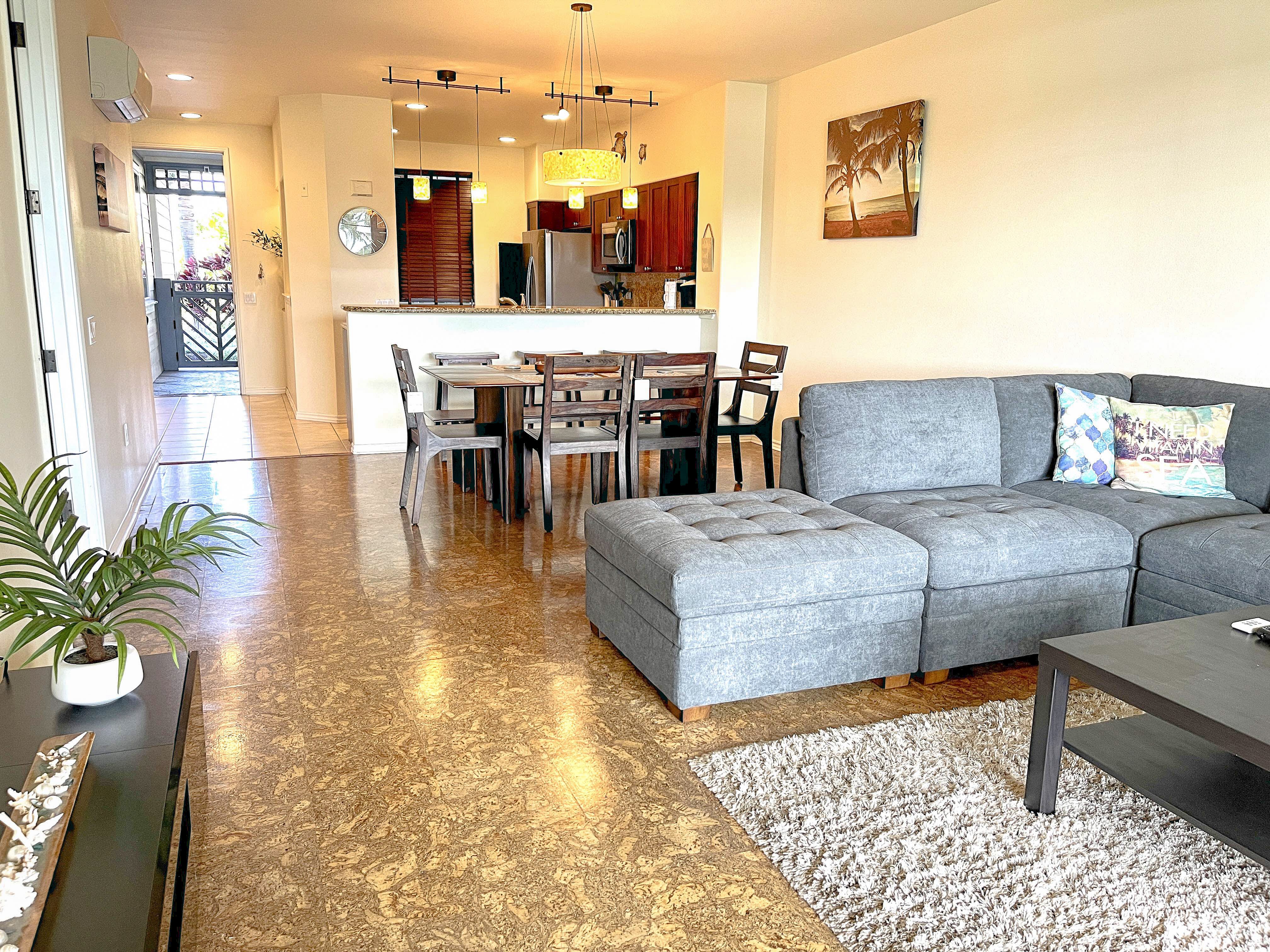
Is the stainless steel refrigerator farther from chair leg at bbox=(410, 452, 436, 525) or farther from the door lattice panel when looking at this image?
chair leg at bbox=(410, 452, 436, 525)

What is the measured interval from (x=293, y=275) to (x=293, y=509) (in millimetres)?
3746

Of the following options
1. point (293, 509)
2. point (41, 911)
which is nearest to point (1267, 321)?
point (41, 911)

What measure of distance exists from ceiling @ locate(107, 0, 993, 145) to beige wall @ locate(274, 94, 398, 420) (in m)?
0.25

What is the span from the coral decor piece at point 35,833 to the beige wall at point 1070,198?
4.16m

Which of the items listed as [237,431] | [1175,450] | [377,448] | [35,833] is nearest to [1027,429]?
[1175,450]

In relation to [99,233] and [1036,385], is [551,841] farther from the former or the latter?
[99,233]

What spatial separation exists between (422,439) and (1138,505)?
10.3 ft

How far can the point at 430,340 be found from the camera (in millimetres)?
6699

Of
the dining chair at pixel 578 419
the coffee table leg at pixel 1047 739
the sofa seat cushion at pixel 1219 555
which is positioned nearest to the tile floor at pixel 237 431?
the dining chair at pixel 578 419

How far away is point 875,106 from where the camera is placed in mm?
5754

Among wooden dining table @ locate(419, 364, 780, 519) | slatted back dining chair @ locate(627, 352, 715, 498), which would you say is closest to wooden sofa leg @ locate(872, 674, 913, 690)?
wooden dining table @ locate(419, 364, 780, 519)

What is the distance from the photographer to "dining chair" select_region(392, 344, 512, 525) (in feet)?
15.0

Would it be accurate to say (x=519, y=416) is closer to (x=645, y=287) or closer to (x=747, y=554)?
(x=747, y=554)

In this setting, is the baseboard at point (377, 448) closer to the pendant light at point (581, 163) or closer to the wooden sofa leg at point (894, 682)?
the pendant light at point (581, 163)
